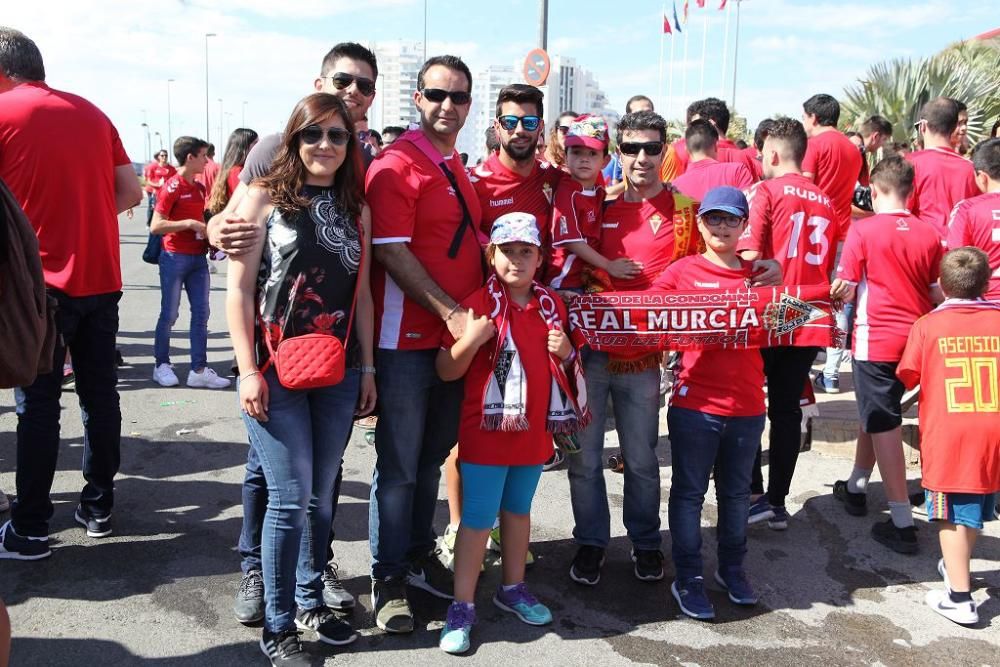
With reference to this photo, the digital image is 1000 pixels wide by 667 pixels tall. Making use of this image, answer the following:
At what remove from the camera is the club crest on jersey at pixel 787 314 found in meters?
3.74

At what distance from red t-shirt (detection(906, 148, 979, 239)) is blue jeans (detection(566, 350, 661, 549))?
287 centimetres

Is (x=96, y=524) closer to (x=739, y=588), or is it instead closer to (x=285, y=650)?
Answer: (x=285, y=650)

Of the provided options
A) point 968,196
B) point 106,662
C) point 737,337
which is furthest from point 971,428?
point 106,662

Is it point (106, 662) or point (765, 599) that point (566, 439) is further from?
point (106, 662)

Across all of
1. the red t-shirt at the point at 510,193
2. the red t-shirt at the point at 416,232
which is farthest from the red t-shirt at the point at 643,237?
the red t-shirt at the point at 416,232

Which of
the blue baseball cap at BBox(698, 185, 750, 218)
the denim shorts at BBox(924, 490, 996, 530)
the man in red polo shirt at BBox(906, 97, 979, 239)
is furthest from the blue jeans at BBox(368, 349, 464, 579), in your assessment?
the man in red polo shirt at BBox(906, 97, 979, 239)

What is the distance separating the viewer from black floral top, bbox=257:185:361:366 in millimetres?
3041

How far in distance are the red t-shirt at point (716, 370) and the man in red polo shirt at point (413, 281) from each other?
96 centimetres

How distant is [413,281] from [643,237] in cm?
119

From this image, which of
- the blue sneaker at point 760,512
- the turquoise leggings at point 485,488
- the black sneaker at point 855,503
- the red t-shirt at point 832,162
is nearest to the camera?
the turquoise leggings at point 485,488

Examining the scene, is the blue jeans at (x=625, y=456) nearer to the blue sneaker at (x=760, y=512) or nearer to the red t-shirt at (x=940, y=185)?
the blue sneaker at (x=760, y=512)

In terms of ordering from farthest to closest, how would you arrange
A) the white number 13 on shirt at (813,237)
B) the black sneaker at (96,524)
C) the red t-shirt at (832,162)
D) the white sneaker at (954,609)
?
the red t-shirt at (832,162)
the white number 13 on shirt at (813,237)
the black sneaker at (96,524)
the white sneaker at (954,609)

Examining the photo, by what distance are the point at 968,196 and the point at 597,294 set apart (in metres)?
3.27

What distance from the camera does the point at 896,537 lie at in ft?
14.7
